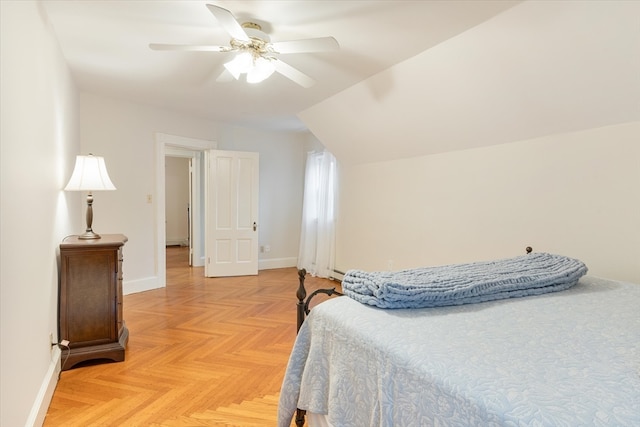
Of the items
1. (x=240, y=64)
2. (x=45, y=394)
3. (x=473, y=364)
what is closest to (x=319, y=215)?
(x=240, y=64)

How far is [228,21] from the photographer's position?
197 cm

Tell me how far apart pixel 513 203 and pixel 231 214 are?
387 cm

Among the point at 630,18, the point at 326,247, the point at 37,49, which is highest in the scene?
the point at 630,18

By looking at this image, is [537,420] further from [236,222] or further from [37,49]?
[236,222]

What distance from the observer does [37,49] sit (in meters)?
2.03

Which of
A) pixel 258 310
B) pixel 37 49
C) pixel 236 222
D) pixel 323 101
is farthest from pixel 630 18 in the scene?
pixel 236 222

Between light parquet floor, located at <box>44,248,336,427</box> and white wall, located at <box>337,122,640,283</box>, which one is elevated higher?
white wall, located at <box>337,122,640,283</box>

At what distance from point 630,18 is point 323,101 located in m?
2.83

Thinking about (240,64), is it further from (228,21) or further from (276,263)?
(276,263)

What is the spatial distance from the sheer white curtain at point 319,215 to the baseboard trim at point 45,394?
3.55 m

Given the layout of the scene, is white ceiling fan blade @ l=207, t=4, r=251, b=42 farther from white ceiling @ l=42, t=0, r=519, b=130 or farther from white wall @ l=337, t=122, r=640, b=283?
white wall @ l=337, t=122, r=640, b=283

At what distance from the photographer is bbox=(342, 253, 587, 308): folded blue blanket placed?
1394 millimetres

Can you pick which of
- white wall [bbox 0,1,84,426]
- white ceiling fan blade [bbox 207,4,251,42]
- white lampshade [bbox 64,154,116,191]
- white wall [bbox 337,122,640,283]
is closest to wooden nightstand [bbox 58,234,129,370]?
white wall [bbox 0,1,84,426]

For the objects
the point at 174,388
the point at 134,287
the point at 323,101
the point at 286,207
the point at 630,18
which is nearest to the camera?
the point at 630,18
